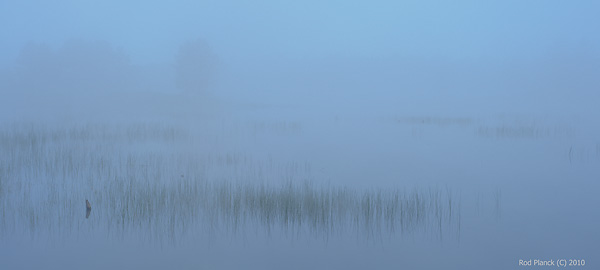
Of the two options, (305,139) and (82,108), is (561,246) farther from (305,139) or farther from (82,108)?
(82,108)

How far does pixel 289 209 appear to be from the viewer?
434 cm

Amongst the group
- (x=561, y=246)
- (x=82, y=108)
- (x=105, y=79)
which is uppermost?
(x=105, y=79)

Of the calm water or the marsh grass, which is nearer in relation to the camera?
the calm water

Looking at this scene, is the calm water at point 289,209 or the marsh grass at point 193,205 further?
the marsh grass at point 193,205

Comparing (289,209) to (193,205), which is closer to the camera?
(289,209)

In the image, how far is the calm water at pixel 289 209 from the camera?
11.8 feet

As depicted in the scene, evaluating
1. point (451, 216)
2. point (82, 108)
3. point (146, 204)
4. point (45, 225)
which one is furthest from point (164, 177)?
point (82, 108)

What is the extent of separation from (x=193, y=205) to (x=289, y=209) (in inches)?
42.7

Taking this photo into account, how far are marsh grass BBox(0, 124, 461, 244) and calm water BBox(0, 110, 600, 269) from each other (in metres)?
0.02

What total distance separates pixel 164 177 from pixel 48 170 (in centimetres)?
190

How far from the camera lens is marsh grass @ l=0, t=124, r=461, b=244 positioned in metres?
3.99

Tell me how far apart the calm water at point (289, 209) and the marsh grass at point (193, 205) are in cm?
2

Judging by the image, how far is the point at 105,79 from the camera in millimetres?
21578

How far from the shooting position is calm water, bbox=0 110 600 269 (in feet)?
11.8
